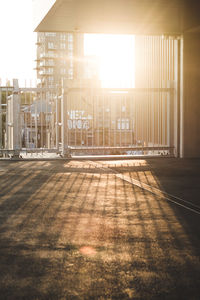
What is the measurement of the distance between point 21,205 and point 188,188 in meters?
2.19

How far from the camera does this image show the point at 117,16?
9.61 metres

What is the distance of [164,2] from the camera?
8375 millimetres

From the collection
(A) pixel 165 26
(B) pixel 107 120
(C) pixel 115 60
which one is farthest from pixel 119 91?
(C) pixel 115 60

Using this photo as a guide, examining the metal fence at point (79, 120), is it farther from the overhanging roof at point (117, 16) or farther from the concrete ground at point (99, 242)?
the concrete ground at point (99, 242)

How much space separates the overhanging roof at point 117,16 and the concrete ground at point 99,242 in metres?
4.67

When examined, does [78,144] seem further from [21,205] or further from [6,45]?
[6,45]

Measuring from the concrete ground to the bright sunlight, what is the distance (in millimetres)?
6048

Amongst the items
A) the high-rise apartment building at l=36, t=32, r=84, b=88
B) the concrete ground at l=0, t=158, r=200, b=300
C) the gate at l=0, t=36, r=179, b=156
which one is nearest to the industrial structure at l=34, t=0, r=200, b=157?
the gate at l=0, t=36, r=179, b=156

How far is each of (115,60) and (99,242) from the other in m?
11.6

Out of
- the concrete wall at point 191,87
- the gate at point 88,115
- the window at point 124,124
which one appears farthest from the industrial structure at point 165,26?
the window at point 124,124

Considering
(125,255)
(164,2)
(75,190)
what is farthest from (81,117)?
(125,255)

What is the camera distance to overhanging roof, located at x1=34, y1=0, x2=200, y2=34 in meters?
Answer: 8.62

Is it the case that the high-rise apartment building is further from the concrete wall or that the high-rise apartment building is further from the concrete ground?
the concrete ground

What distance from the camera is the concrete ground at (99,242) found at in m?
1.92
